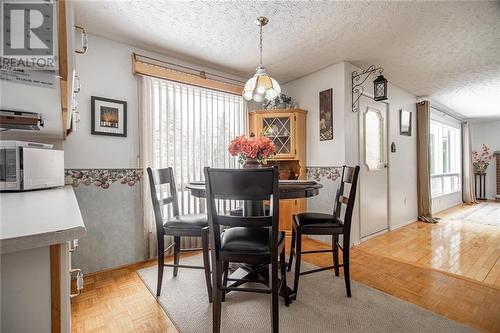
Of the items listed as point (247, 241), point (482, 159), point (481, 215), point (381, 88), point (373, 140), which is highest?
point (381, 88)

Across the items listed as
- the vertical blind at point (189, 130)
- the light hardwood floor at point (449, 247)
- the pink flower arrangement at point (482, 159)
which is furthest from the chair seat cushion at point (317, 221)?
the pink flower arrangement at point (482, 159)

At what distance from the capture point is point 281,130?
135 inches

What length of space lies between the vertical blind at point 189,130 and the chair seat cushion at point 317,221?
1462 mm

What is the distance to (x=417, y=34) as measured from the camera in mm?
2322

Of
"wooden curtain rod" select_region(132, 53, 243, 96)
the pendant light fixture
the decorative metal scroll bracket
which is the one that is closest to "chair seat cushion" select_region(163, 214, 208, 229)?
the pendant light fixture

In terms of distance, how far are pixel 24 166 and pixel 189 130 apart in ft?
5.66

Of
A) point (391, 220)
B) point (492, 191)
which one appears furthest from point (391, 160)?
point (492, 191)

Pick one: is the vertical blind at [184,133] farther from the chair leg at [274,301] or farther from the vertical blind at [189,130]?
the chair leg at [274,301]

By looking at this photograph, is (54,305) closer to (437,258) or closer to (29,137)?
(29,137)

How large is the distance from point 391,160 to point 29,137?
442 cm

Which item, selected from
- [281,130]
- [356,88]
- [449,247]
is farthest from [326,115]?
[449,247]

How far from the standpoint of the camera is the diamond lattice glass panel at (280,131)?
3.39 meters

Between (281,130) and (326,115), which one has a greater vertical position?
(326,115)

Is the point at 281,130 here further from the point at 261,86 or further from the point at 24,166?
the point at 24,166
